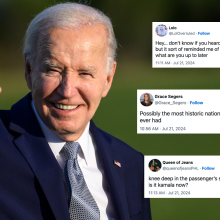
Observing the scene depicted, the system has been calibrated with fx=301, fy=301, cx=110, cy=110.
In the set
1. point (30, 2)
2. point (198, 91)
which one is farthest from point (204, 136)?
point (30, 2)

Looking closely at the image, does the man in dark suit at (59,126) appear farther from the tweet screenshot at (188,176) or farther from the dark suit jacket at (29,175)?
the tweet screenshot at (188,176)

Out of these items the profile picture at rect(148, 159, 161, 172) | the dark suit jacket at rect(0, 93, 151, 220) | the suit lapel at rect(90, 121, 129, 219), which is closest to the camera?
the dark suit jacket at rect(0, 93, 151, 220)

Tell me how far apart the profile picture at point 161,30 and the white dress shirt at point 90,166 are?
1796 mm

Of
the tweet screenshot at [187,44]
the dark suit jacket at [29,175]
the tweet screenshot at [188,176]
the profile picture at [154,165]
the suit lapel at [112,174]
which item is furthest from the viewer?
the tweet screenshot at [187,44]

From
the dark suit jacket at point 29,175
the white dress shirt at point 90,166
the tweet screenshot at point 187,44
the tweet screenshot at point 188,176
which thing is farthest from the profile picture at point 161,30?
the dark suit jacket at point 29,175

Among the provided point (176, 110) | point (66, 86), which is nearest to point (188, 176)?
point (176, 110)

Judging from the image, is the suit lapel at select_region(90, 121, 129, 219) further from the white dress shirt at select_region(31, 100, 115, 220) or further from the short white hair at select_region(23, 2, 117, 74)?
the short white hair at select_region(23, 2, 117, 74)

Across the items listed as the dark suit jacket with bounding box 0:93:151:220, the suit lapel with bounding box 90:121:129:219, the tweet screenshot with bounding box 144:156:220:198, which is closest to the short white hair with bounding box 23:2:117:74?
the dark suit jacket with bounding box 0:93:151:220

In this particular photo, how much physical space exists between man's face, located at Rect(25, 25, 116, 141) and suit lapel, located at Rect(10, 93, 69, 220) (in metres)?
0.09

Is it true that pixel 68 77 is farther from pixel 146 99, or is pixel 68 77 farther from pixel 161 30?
pixel 161 30

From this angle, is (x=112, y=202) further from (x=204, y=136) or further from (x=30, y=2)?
(x=30, y=2)

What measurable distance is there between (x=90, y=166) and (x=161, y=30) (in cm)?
202

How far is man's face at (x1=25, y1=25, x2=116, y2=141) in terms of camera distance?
1698 mm

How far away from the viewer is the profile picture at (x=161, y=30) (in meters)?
3.38
